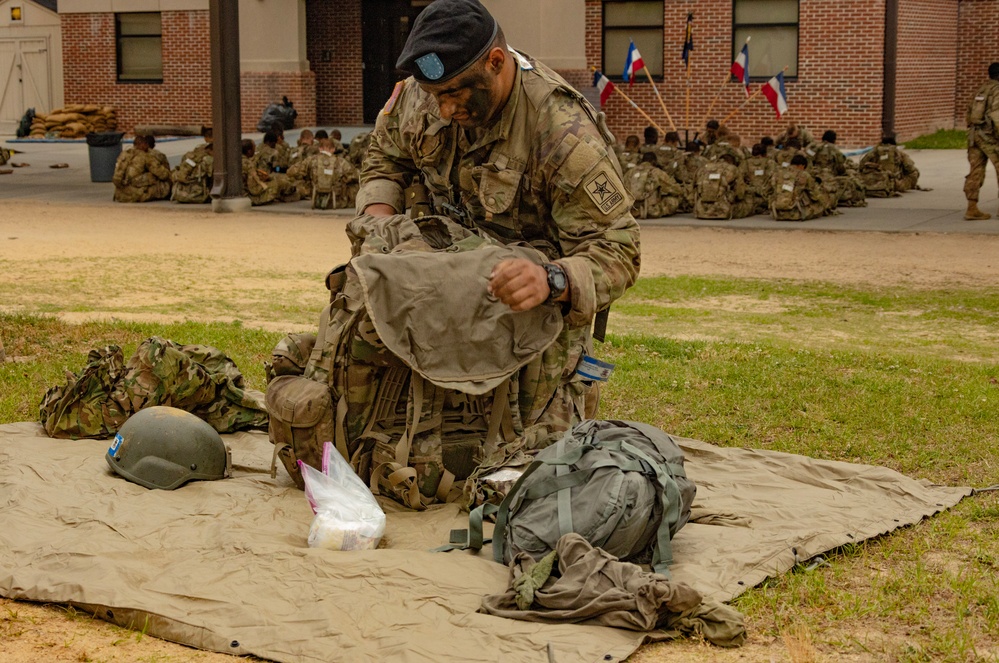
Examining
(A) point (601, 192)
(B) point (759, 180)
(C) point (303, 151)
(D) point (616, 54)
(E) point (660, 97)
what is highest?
(D) point (616, 54)

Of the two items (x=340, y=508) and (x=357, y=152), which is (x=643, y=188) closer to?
(x=357, y=152)

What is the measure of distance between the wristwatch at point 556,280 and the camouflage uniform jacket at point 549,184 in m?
0.03

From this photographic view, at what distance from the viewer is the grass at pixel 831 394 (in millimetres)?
3803

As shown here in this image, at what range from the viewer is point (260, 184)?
18531mm

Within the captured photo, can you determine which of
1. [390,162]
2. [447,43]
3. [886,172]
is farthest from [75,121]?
[447,43]

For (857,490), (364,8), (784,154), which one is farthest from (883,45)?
(857,490)

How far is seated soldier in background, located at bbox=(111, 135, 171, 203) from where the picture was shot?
18484 millimetres

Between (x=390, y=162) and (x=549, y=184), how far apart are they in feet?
A: 3.15

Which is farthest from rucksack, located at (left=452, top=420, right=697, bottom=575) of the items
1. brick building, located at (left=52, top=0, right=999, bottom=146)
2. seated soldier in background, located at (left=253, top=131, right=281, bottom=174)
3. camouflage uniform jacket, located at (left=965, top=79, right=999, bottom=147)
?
brick building, located at (left=52, top=0, right=999, bottom=146)

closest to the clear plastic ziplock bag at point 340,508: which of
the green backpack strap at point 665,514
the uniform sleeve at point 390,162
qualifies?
the green backpack strap at point 665,514

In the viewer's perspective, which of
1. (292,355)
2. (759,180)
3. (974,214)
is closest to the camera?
(292,355)

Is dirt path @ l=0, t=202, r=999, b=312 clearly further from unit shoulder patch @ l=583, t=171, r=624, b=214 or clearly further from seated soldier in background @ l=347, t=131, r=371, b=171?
unit shoulder patch @ l=583, t=171, r=624, b=214

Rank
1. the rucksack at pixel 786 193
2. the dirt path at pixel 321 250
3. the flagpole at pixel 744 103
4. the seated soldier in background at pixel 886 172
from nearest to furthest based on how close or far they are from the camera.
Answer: the dirt path at pixel 321 250, the rucksack at pixel 786 193, the seated soldier in background at pixel 886 172, the flagpole at pixel 744 103

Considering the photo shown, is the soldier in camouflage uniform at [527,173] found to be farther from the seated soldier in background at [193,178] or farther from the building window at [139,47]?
the building window at [139,47]
